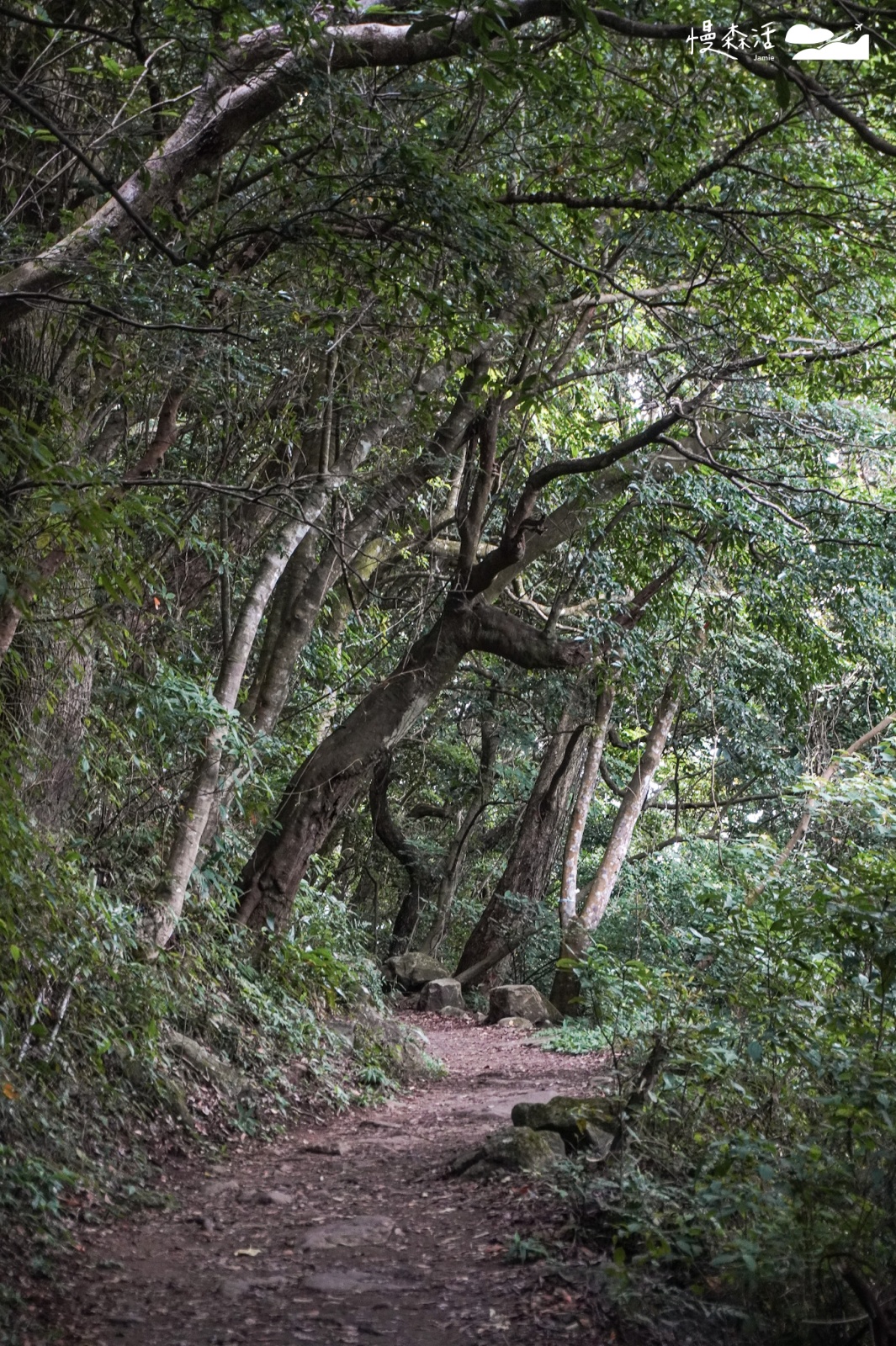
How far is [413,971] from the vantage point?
Result: 16203 millimetres

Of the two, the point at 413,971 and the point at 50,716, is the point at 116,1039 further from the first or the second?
the point at 413,971

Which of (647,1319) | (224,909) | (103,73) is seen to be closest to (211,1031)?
(224,909)

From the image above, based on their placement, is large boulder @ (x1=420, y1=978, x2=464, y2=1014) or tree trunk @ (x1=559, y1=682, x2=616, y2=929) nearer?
tree trunk @ (x1=559, y1=682, x2=616, y2=929)

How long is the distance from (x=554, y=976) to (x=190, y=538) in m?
10.1

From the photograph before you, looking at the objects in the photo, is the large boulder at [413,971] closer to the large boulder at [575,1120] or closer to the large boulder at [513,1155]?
the large boulder at [575,1120]

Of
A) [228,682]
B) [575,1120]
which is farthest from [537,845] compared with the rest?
[575,1120]

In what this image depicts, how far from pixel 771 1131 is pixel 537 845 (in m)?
10.9

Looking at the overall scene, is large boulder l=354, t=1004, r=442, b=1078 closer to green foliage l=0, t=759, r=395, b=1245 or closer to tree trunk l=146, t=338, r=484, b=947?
green foliage l=0, t=759, r=395, b=1245

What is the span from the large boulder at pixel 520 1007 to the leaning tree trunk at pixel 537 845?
4.84 ft

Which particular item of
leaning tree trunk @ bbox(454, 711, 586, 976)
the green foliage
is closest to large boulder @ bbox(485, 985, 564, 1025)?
leaning tree trunk @ bbox(454, 711, 586, 976)

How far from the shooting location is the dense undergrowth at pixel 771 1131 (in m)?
3.70

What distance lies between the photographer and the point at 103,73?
220 inches

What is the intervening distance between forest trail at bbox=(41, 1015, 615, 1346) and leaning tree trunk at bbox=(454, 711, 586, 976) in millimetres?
8450

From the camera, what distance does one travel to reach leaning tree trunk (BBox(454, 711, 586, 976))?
50.9 feet
